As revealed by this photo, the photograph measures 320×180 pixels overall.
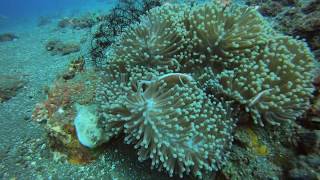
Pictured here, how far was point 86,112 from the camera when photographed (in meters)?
3.50

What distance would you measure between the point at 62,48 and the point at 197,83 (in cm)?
627

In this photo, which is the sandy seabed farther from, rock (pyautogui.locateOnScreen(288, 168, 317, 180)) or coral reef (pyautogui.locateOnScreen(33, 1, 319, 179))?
rock (pyautogui.locateOnScreen(288, 168, 317, 180))

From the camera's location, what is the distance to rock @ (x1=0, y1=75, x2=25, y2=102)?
580cm

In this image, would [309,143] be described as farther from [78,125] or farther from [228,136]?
[78,125]

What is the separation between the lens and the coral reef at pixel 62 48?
8164 mm

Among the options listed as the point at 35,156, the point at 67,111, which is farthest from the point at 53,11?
the point at 67,111

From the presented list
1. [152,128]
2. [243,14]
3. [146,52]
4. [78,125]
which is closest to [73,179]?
[78,125]

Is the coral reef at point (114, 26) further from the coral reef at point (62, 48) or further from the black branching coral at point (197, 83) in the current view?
the coral reef at point (62, 48)

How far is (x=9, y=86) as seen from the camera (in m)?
5.99

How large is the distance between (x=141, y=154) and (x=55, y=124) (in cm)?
128

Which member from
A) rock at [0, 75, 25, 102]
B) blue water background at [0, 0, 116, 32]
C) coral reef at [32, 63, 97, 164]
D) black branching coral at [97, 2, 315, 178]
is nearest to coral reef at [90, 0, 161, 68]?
coral reef at [32, 63, 97, 164]

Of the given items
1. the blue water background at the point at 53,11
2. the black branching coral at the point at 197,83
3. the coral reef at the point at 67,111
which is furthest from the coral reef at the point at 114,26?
the blue water background at the point at 53,11

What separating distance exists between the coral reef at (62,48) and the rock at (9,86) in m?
2.03

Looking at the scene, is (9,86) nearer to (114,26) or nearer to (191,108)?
(114,26)
